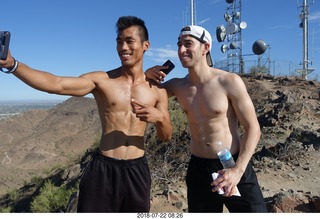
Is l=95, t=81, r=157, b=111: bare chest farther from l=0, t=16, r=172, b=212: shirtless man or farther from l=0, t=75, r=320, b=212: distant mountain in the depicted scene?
l=0, t=75, r=320, b=212: distant mountain

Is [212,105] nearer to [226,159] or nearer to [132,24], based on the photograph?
[226,159]

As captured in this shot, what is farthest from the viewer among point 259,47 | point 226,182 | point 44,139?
point 44,139

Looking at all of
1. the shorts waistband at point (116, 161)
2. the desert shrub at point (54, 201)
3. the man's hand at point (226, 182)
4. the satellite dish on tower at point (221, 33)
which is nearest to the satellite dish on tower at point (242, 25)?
the satellite dish on tower at point (221, 33)

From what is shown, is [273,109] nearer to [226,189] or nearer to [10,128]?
[226,189]

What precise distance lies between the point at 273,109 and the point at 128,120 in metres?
11.1

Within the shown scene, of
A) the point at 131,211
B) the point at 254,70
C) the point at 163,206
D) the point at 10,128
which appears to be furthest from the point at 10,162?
the point at 131,211

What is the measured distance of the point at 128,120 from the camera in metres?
3.07

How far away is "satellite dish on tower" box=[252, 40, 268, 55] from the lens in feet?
67.2

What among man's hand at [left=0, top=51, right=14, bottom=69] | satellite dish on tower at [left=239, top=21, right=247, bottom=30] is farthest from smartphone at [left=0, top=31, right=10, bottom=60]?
satellite dish on tower at [left=239, top=21, right=247, bottom=30]

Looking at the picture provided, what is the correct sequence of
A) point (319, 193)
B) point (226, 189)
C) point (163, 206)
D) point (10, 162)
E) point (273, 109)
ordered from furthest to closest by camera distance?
point (10, 162)
point (273, 109)
point (319, 193)
point (163, 206)
point (226, 189)

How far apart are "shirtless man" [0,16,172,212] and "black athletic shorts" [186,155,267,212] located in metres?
0.41

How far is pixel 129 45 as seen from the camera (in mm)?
2982

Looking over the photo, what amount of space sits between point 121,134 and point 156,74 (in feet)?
2.24

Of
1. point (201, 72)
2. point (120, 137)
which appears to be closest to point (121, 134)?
point (120, 137)
